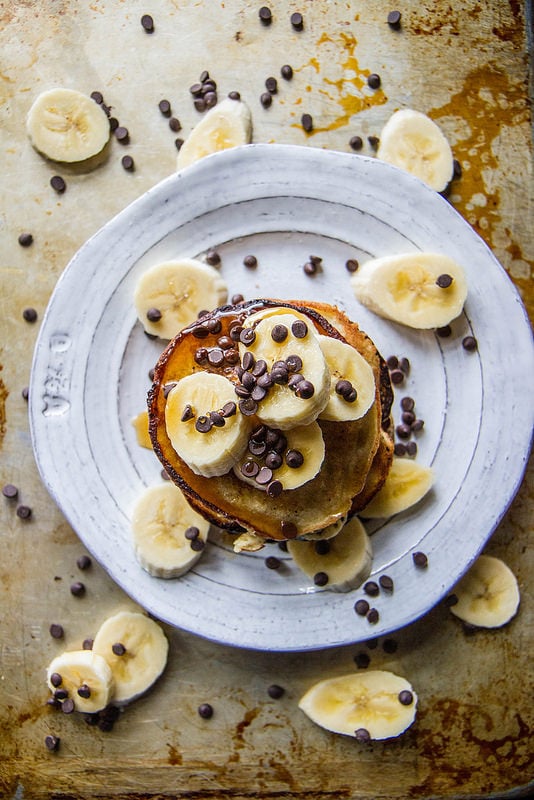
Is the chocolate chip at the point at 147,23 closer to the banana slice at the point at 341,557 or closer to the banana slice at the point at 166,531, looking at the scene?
the banana slice at the point at 166,531

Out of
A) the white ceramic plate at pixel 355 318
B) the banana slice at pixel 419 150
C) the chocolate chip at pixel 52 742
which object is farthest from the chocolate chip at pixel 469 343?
the chocolate chip at pixel 52 742

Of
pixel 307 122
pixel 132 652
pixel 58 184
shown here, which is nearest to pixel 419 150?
pixel 307 122

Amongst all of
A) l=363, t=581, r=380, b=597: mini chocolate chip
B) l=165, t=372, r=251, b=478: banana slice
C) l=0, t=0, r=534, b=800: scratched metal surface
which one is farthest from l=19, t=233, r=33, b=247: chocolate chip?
l=363, t=581, r=380, b=597: mini chocolate chip

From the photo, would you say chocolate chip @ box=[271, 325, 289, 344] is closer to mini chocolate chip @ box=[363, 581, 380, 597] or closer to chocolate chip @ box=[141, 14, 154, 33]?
mini chocolate chip @ box=[363, 581, 380, 597]

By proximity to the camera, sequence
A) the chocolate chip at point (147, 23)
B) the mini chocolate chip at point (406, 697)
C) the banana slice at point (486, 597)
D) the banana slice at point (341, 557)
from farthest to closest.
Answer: the chocolate chip at point (147, 23), the banana slice at point (486, 597), the mini chocolate chip at point (406, 697), the banana slice at point (341, 557)

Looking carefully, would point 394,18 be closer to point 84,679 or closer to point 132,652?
point 132,652
